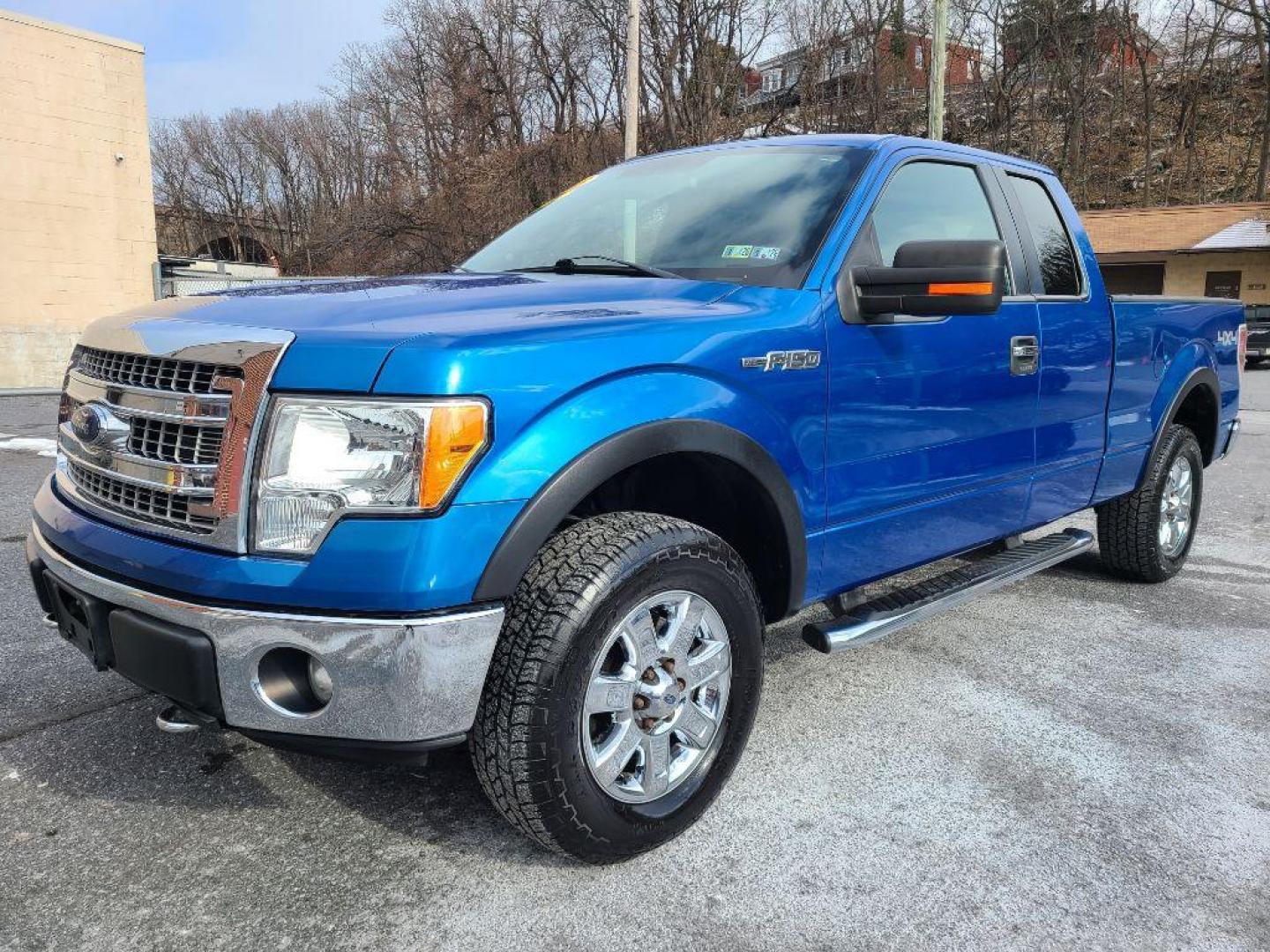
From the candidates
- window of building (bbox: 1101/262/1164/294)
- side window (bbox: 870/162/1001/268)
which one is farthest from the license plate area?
window of building (bbox: 1101/262/1164/294)

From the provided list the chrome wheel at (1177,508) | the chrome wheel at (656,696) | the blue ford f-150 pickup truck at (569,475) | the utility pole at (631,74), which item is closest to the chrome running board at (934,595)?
the blue ford f-150 pickup truck at (569,475)

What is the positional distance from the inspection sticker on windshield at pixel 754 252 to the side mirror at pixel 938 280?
262 millimetres

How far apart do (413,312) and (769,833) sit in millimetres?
1562

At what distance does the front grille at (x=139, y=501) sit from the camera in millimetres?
2053

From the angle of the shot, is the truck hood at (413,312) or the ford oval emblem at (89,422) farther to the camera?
the ford oval emblem at (89,422)

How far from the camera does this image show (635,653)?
7.41 ft

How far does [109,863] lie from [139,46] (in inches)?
913

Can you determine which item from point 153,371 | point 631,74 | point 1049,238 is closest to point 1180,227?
point 631,74

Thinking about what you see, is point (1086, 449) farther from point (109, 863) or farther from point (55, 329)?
point (55, 329)

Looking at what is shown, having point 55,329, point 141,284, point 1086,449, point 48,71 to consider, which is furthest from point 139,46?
point 1086,449

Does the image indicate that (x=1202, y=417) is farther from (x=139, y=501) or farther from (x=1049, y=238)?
(x=139, y=501)

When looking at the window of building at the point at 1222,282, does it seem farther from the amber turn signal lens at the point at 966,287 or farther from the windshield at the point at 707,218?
the amber turn signal lens at the point at 966,287

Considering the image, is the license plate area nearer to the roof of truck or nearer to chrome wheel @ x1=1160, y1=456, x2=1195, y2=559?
the roof of truck

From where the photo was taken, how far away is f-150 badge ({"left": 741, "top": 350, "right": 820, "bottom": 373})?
251cm
